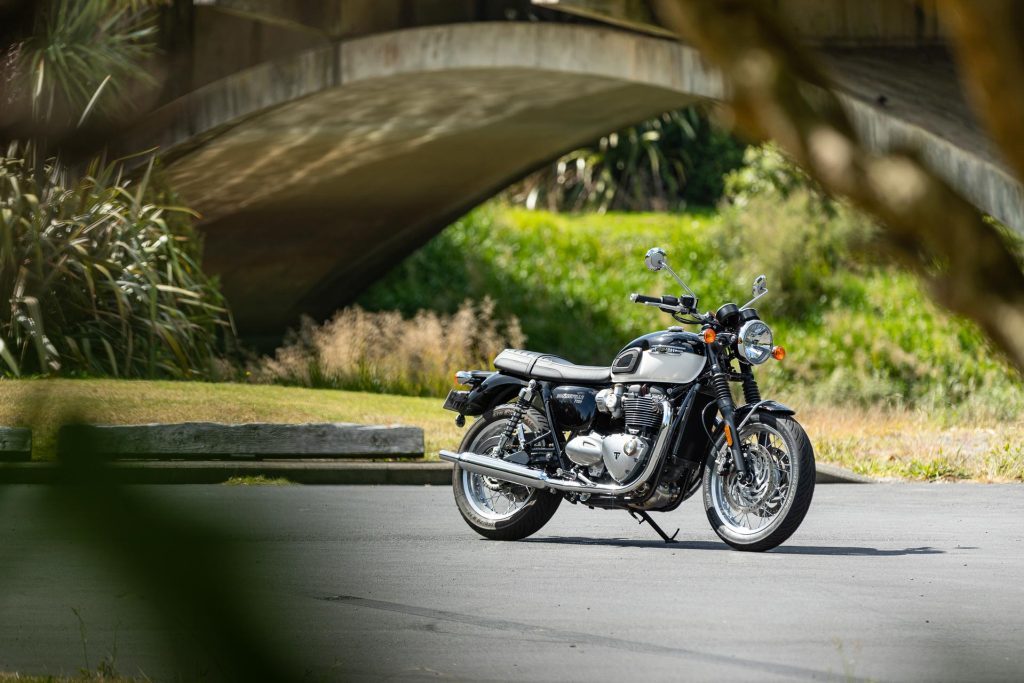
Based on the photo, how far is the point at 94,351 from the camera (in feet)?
47.3

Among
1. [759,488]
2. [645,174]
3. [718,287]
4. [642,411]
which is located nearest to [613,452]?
[642,411]

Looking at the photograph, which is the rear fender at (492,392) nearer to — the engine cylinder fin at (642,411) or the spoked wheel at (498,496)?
the spoked wheel at (498,496)

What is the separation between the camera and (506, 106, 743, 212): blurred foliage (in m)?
32.1

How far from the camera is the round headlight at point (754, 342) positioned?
735 cm

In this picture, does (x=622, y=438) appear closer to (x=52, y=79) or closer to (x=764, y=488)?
(x=764, y=488)

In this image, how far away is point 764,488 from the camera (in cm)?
694

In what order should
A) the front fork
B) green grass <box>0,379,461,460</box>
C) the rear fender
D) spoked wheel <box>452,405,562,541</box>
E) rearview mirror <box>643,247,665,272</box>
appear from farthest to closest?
green grass <box>0,379,461,460</box>
the rear fender
spoked wheel <box>452,405,562,541</box>
rearview mirror <box>643,247,665,272</box>
the front fork

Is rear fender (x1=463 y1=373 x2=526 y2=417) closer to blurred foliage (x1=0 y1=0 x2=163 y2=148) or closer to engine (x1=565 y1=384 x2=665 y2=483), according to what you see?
engine (x1=565 y1=384 x2=665 y2=483)

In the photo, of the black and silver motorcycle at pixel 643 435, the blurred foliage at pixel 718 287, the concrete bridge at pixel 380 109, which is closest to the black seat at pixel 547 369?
the black and silver motorcycle at pixel 643 435

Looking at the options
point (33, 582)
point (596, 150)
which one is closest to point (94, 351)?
point (33, 582)

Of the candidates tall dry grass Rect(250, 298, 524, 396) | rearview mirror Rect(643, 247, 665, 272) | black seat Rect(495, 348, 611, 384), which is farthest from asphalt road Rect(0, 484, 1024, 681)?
tall dry grass Rect(250, 298, 524, 396)

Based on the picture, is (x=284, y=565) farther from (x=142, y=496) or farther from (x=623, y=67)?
(x=623, y=67)

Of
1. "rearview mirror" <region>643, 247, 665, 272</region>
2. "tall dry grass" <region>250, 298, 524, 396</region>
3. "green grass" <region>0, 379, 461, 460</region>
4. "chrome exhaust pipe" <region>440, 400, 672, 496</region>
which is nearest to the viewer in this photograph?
"chrome exhaust pipe" <region>440, 400, 672, 496</region>

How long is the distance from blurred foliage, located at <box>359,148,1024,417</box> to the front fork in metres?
13.8
